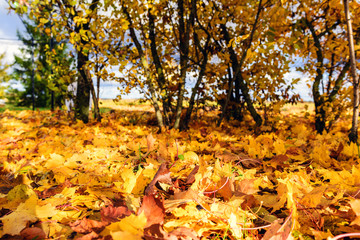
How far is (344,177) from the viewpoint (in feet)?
3.21

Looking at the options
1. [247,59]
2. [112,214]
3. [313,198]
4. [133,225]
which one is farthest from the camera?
[247,59]

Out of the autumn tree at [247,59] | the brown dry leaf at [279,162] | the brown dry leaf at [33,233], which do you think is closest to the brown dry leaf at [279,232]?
the brown dry leaf at [33,233]

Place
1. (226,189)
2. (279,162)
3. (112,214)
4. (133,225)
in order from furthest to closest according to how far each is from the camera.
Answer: (279,162) → (226,189) → (112,214) → (133,225)

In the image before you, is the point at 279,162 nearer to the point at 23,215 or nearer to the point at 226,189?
the point at 226,189

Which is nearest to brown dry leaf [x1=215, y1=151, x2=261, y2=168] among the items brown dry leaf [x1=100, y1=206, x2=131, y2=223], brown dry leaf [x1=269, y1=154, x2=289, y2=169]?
brown dry leaf [x1=269, y1=154, x2=289, y2=169]

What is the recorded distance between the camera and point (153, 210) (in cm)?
55

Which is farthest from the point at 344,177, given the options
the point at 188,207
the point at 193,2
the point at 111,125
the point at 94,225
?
the point at 111,125

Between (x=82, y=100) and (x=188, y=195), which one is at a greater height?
(x=82, y=100)

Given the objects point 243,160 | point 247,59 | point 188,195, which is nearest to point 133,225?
point 188,195

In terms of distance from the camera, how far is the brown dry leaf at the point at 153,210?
54 centimetres

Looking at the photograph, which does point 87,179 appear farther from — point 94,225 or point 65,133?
point 65,133

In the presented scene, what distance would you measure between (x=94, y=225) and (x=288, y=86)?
3649 millimetres

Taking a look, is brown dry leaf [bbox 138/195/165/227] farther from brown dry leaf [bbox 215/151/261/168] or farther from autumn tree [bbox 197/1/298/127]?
autumn tree [bbox 197/1/298/127]

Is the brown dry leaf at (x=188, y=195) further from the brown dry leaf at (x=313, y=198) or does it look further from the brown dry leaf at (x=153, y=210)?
the brown dry leaf at (x=313, y=198)
